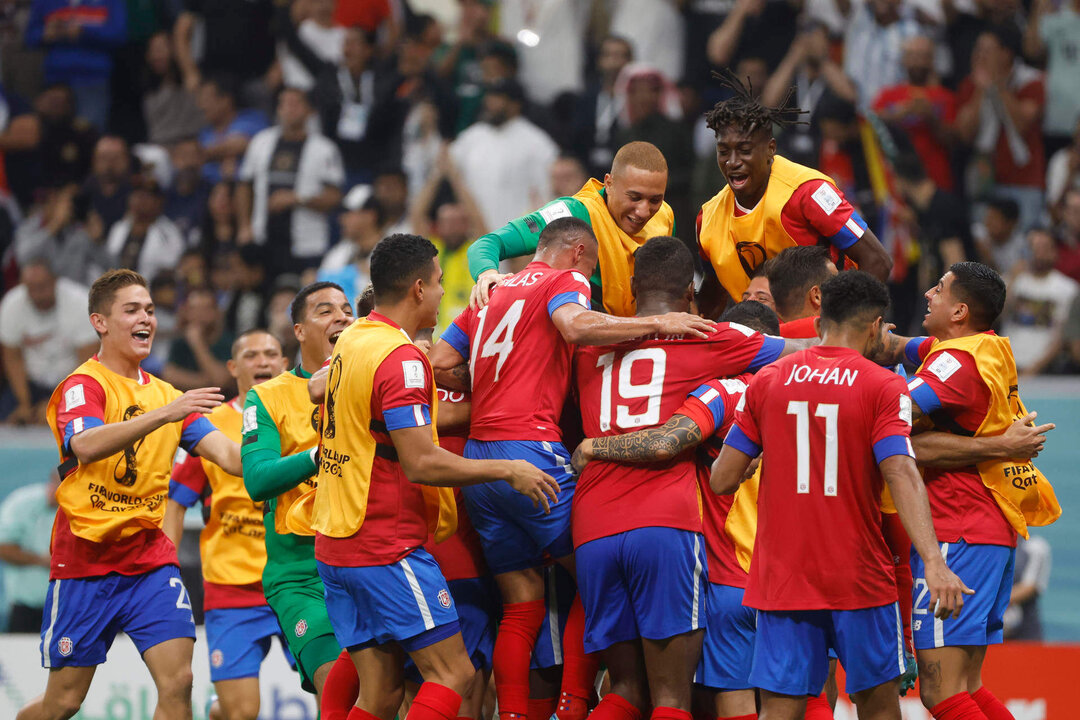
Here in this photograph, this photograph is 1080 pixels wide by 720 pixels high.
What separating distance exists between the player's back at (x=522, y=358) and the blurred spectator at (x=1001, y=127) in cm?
678

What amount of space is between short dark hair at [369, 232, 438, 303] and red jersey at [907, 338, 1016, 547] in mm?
2320

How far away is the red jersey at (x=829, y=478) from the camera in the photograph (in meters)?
5.09

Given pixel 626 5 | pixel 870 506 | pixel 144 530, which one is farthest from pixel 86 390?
pixel 626 5

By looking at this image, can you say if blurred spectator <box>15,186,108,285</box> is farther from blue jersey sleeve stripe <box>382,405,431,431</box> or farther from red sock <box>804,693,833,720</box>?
red sock <box>804,693,833,720</box>

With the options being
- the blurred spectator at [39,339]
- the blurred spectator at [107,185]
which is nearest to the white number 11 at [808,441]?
the blurred spectator at [39,339]

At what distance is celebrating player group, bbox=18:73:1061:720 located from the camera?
5.18 m

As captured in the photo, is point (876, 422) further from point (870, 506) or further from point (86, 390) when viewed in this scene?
point (86, 390)

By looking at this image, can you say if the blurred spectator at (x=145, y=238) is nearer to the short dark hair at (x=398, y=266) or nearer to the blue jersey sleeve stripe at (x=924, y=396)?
the short dark hair at (x=398, y=266)

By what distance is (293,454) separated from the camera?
21.9 feet

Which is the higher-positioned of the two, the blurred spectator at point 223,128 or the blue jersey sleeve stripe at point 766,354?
the blurred spectator at point 223,128

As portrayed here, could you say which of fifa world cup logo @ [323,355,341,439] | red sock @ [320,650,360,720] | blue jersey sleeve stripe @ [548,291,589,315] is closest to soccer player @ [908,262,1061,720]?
blue jersey sleeve stripe @ [548,291,589,315]

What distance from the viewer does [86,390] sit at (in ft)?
22.1

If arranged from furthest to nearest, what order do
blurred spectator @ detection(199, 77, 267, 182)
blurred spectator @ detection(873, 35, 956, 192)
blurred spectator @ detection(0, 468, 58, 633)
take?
blurred spectator @ detection(199, 77, 267, 182), blurred spectator @ detection(873, 35, 956, 192), blurred spectator @ detection(0, 468, 58, 633)

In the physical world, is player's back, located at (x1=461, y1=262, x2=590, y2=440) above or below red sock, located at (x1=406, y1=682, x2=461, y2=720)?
above
